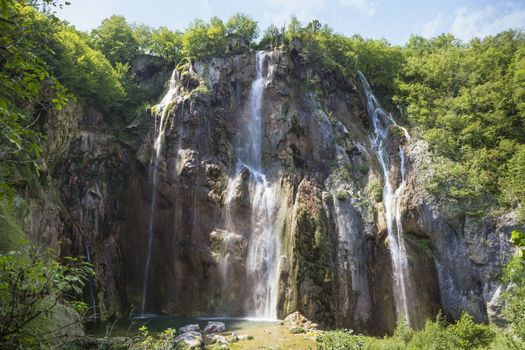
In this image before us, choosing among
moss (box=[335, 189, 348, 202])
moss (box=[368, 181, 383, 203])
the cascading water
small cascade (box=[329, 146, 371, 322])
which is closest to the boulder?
the cascading water

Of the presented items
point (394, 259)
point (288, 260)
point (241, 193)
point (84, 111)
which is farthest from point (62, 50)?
point (394, 259)

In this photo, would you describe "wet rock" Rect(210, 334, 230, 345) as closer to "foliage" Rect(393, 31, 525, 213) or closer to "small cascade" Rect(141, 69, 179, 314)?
"small cascade" Rect(141, 69, 179, 314)

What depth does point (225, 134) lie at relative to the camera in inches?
1023

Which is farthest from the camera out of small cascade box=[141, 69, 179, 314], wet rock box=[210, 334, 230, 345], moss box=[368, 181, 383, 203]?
small cascade box=[141, 69, 179, 314]

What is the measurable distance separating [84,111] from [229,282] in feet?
47.1

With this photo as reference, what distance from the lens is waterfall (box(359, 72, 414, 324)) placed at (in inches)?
756

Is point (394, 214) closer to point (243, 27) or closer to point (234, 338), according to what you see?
point (234, 338)

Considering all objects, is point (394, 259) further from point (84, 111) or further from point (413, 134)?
point (84, 111)

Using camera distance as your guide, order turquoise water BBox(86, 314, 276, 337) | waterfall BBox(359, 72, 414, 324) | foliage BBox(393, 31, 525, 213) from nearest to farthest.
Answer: turquoise water BBox(86, 314, 276, 337), waterfall BBox(359, 72, 414, 324), foliage BBox(393, 31, 525, 213)

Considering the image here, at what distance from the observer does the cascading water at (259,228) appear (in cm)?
2045

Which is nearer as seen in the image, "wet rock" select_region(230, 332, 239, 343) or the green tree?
"wet rock" select_region(230, 332, 239, 343)

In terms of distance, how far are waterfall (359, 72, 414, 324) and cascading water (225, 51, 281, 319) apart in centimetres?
630

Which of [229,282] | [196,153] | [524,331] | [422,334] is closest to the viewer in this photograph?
[524,331]

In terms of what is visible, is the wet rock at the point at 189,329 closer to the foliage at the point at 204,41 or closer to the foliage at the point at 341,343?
the foliage at the point at 341,343
